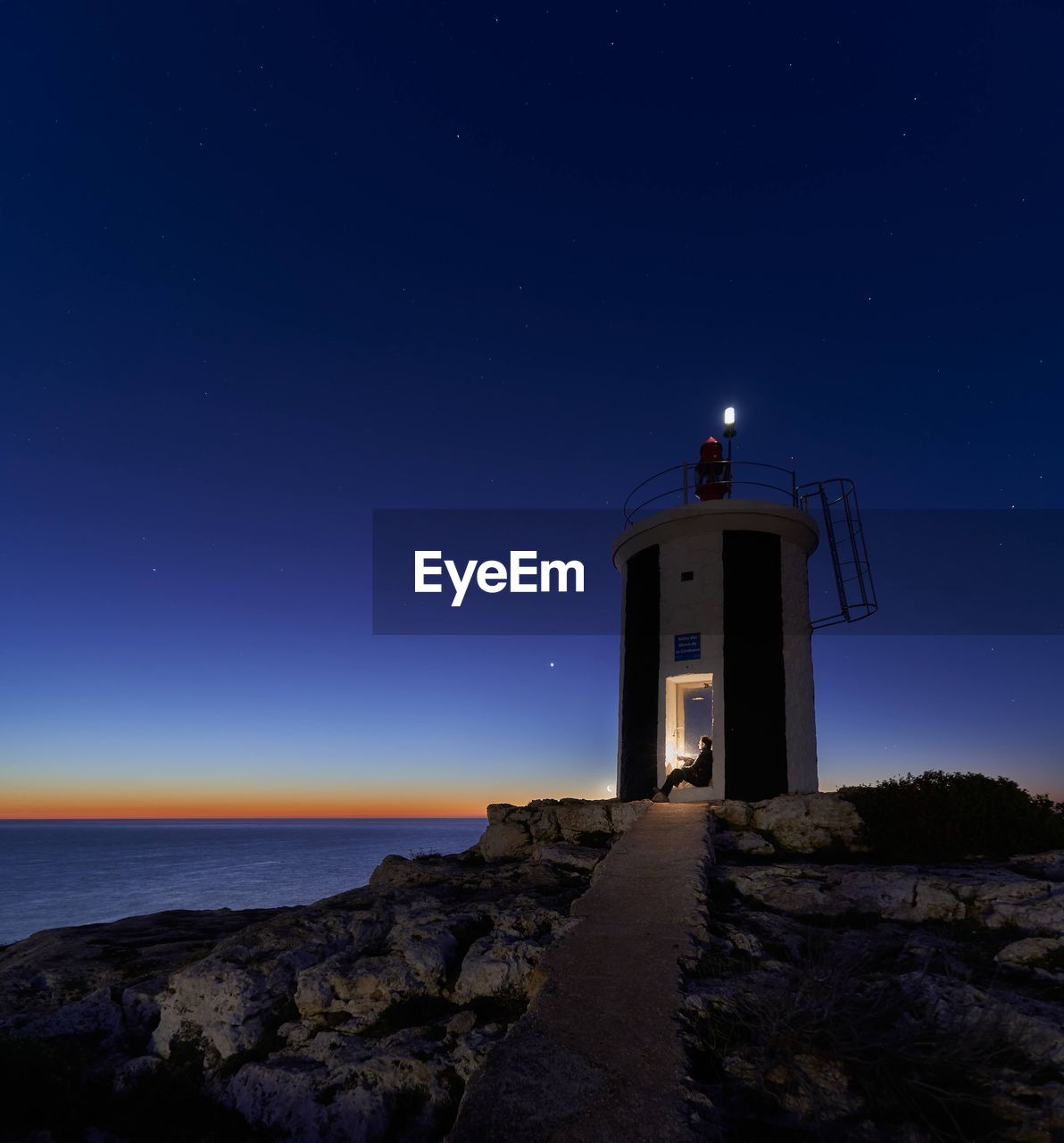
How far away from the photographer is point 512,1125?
4535mm

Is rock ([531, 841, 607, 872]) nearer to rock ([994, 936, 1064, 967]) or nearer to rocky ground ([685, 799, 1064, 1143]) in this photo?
rocky ground ([685, 799, 1064, 1143])

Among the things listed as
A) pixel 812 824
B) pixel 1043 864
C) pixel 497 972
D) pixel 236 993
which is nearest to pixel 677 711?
pixel 812 824

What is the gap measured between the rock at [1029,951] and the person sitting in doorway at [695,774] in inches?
361

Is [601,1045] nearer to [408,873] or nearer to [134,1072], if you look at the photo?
[134,1072]

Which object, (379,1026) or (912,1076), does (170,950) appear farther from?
(912,1076)

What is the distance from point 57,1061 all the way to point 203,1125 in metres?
2.03

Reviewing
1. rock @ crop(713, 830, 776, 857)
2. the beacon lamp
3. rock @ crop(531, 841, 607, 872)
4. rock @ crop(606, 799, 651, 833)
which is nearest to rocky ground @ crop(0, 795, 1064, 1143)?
rock @ crop(531, 841, 607, 872)

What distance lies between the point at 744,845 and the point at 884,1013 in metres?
6.92

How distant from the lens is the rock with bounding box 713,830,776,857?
40.5ft

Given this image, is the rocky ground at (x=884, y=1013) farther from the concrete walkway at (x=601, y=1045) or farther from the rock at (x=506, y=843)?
the rock at (x=506, y=843)

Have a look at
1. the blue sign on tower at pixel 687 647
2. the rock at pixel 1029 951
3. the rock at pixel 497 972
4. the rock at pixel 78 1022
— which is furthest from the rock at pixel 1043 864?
the rock at pixel 78 1022

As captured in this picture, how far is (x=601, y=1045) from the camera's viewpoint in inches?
212

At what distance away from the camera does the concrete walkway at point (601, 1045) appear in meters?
4.53

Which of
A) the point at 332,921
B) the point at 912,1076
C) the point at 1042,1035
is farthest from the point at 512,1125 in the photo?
the point at 332,921
